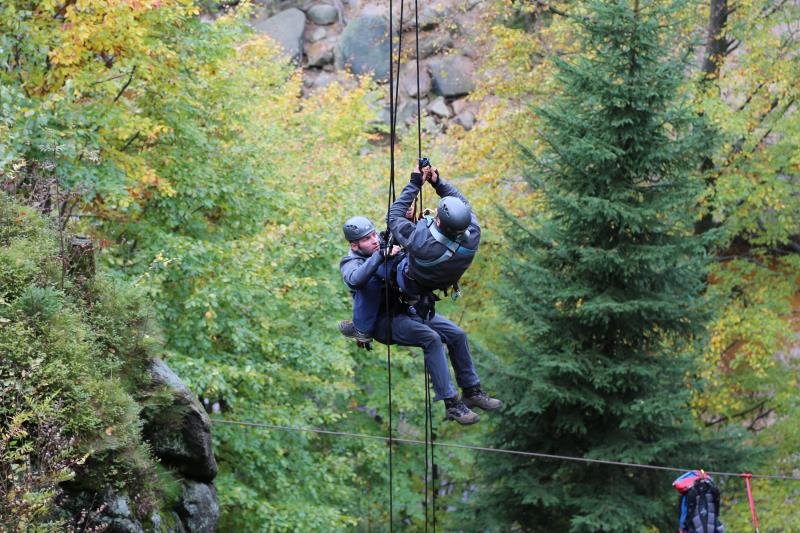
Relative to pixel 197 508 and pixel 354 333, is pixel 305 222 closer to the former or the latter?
Result: pixel 197 508

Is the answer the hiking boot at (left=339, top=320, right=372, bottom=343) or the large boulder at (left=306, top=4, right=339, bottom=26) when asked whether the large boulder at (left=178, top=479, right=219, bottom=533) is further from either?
the large boulder at (left=306, top=4, right=339, bottom=26)

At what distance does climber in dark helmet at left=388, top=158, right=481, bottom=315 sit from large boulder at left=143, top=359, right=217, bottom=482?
3708 mm

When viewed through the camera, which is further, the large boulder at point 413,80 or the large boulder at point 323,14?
the large boulder at point 323,14

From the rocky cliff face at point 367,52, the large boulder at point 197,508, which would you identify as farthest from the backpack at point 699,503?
the rocky cliff face at point 367,52

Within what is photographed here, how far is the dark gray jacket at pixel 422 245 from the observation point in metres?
7.29

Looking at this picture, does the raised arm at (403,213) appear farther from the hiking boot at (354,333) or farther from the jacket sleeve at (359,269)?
the hiking boot at (354,333)

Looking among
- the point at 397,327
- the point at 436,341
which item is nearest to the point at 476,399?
the point at 436,341

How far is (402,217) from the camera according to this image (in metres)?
7.51

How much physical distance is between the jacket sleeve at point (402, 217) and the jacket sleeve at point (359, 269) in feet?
0.97

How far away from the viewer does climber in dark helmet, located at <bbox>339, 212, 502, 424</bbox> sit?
8.02m

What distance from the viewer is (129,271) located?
14695 mm

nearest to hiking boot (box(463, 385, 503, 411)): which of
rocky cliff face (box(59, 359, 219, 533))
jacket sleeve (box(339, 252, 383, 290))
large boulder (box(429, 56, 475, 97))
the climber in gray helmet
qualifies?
the climber in gray helmet

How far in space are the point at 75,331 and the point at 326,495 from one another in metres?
12.2

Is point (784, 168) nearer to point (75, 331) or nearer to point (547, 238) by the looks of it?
point (547, 238)
